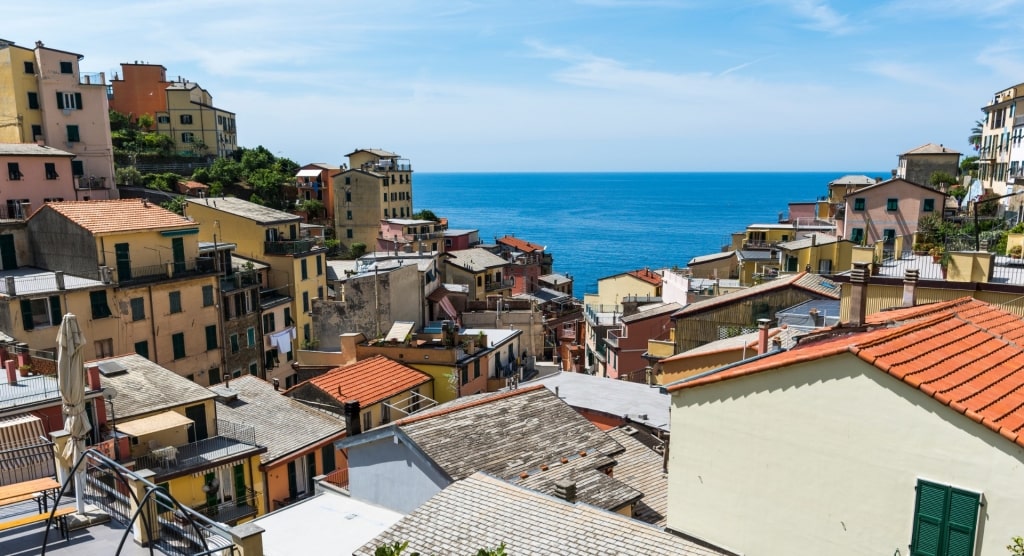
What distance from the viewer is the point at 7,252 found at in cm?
3234

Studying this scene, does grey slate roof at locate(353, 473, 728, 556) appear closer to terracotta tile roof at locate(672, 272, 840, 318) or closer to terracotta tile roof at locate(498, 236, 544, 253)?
terracotta tile roof at locate(672, 272, 840, 318)

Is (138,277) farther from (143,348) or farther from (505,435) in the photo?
(505,435)

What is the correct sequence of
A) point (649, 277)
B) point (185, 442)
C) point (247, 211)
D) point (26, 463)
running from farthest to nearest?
point (649, 277)
point (247, 211)
point (185, 442)
point (26, 463)

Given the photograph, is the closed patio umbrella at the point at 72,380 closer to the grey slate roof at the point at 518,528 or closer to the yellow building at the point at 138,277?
the grey slate roof at the point at 518,528

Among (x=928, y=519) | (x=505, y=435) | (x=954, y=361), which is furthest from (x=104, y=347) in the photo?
(x=954, y=361)

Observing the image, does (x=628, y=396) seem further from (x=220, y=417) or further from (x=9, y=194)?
(x=9, y=194)

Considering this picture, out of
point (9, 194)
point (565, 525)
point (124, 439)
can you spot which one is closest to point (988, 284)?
point (565, 525)

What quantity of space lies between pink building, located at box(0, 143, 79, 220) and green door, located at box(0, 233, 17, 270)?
202 inches

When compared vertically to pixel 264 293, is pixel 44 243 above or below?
above

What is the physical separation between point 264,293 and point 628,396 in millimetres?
25581

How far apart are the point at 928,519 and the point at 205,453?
1920cm

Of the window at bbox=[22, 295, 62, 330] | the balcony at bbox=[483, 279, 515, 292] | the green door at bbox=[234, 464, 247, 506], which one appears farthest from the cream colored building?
the balcony at bbox=[483, 279, 515, 292]

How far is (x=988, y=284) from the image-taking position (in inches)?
730

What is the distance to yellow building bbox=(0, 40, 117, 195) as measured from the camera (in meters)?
50.7
